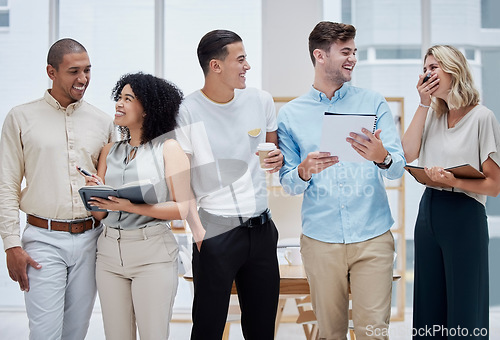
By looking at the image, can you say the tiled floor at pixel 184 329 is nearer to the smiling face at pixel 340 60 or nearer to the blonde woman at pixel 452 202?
the blonde woman at pixel 452 202

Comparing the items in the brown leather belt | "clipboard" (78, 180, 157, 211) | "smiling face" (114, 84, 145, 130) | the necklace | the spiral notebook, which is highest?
"smiling face" (114, 84, 145, 130)

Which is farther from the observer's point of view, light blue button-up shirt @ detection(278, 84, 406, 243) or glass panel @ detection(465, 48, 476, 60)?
glass panel @ detection(465, 48, 476, 60)

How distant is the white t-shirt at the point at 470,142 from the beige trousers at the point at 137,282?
1.30 m

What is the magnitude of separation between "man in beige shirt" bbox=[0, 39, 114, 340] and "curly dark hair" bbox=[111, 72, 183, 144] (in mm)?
333

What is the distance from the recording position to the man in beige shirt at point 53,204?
2.13 meters

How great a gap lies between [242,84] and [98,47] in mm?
3068

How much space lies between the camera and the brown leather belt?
85.4 inches

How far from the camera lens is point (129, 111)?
2.08 metres

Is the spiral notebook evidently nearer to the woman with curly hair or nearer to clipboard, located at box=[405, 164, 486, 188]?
clipboard, located at box=[405, 164, 486, 188]

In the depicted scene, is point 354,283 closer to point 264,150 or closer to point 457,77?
point 264,150

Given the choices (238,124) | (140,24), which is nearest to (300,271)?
(238,124)

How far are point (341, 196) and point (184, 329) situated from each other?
2.57m

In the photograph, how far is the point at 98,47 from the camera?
183 inches

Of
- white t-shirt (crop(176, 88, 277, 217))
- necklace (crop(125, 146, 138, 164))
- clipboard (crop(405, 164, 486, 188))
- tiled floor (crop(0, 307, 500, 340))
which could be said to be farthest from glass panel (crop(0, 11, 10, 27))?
clipboard (crop(405, 164, 486, 188))
